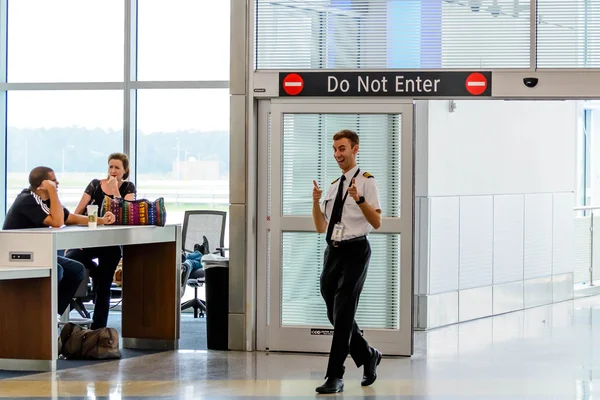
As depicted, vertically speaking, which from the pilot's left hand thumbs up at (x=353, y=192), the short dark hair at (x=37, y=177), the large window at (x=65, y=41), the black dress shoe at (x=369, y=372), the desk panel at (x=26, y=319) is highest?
the large window at (x=65, y=41)

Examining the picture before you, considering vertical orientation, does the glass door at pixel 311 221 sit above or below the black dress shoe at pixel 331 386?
above

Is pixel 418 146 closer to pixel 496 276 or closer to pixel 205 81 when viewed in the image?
pixel 496 276

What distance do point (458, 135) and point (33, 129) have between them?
5.00m

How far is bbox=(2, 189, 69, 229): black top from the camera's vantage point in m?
7.94

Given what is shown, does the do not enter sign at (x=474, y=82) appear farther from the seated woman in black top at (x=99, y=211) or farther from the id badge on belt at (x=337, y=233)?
the seated woman in black top at (x=99, y=211)

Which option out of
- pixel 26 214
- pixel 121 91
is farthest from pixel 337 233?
pixel 121 91

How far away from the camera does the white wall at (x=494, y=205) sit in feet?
32.9

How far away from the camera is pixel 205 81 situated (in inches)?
450

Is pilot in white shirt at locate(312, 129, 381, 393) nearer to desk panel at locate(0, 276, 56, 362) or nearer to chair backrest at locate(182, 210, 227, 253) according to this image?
desk panel at locate(0, 276, 56, 362)

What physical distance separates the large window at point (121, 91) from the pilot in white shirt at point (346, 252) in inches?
177

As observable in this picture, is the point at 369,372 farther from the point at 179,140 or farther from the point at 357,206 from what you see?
the point at 179,140

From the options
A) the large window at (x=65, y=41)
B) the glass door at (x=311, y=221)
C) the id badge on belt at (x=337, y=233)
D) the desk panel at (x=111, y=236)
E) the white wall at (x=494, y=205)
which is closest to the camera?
the id badge on belt at (x=337, y=233)

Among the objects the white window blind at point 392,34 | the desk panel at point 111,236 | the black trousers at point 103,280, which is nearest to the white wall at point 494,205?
the white window blind at point 392,34

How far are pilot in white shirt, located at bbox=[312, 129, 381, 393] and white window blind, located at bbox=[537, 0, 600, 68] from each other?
2.15 m
